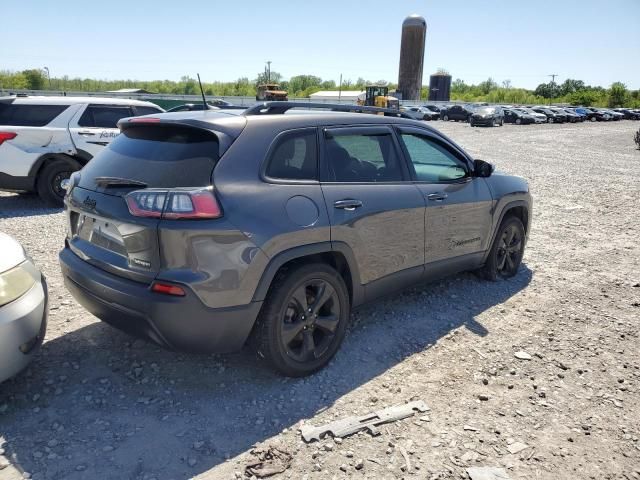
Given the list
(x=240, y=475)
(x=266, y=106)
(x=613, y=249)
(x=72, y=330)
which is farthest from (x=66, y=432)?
(x=613, y=249)

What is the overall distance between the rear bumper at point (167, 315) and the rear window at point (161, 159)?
1.90 ft

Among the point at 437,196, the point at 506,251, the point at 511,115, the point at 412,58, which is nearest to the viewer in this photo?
the point at 437,196

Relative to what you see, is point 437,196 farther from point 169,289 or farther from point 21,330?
point 21,330

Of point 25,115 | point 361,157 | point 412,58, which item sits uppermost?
point 412,58

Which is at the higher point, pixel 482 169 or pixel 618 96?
pixel 618 96

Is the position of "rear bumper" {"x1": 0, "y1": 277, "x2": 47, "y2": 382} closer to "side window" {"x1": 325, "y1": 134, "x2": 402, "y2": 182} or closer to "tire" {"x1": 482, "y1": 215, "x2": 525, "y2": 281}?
"side window" {"x1": 325, "y1": 134, "x2": 402, "y2": 182}

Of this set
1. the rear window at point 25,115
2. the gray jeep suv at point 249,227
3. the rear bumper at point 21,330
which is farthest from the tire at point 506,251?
the rear window at point 25,115

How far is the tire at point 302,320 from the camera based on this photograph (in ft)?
9.97

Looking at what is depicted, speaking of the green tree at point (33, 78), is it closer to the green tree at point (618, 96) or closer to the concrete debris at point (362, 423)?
the concrete debris at point (362, 423)

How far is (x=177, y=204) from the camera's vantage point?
2.69 meters

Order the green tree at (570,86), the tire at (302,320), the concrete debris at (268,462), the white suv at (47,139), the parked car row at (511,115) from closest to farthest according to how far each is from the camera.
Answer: the concrete debris at (268,462)
the tire at (302,320)
the white suv at (47,139)
the parked car row at (511,115)
the green tree at (570,86)

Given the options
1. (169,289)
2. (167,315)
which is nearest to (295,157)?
(169,289)

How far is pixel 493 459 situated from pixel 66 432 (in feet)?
7.59

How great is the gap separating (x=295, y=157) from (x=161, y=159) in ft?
2.69
